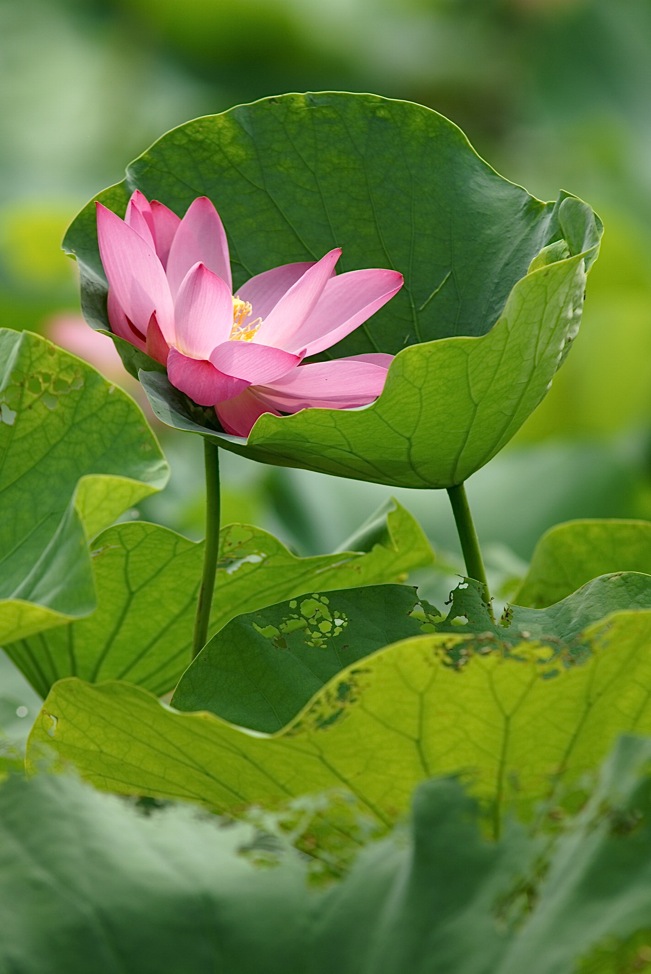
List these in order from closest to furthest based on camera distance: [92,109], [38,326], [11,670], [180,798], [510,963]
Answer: [510,963] < [180,798] < [11,670] < [38,326] < [92,109]

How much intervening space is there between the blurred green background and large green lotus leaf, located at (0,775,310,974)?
4.52ft

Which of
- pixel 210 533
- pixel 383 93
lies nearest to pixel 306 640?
pixel 210 533

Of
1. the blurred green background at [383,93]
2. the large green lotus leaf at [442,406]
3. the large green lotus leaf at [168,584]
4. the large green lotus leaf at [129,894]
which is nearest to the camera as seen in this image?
the large green lotus leaf at [129,894]

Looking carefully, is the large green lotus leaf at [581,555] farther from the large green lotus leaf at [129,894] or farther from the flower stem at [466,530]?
the large green lotus leaf at [129,894]

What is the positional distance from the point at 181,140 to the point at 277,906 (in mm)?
334

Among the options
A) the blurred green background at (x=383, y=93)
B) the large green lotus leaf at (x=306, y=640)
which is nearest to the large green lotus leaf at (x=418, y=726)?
the large green lotus leaf at (x=306, y=640)

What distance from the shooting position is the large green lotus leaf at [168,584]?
55cm

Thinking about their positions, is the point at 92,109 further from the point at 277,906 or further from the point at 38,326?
the point at 277,906

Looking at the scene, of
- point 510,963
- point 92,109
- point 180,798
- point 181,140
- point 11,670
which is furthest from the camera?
point 92,109

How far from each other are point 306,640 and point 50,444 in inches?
5.3

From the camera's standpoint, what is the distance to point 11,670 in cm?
77

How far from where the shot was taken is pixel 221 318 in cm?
49

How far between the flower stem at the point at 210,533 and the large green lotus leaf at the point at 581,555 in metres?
0.16

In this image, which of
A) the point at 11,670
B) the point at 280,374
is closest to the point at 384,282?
the point at 280,374
